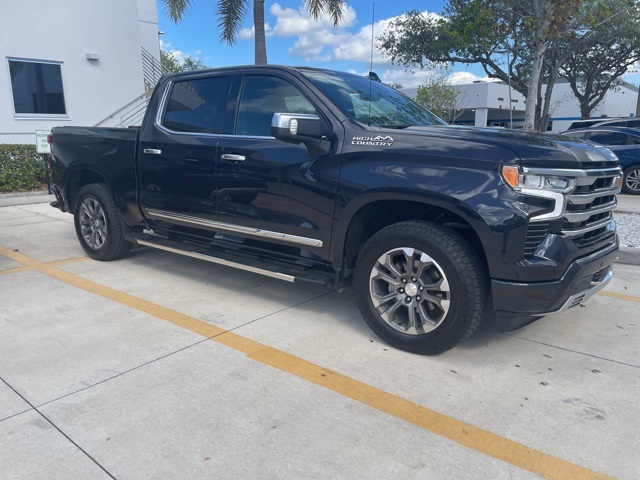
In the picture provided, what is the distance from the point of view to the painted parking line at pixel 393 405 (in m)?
2.56

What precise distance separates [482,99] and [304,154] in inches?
1547

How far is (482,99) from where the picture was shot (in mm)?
39812

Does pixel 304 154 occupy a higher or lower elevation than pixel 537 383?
higher

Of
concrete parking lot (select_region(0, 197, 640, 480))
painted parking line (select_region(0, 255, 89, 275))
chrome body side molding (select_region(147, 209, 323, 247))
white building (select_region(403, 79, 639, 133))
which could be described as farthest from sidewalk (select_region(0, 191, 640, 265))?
white building (select_region(403, 79, 639, 133))

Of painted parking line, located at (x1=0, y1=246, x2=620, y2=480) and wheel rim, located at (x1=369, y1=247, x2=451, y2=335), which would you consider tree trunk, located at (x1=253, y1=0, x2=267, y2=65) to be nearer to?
painted parking line, located at (x1=0, y1=246, x2=620, y2=480)

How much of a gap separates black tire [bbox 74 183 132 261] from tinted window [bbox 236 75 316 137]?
2095 mm

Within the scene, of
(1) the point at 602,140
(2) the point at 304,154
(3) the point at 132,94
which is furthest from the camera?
(3) the point at 132,94

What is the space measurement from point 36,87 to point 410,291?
13191mm

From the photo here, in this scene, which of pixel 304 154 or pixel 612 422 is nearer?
pixel 612 422

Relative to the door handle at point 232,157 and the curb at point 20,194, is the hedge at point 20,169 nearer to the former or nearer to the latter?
the curb at point 20,194

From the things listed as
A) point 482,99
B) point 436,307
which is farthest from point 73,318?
point 482,99

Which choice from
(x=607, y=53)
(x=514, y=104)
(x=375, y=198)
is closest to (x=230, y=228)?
(x=375, y=198)

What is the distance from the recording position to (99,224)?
592cm

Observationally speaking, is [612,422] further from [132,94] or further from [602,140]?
Answer: [132,94]
